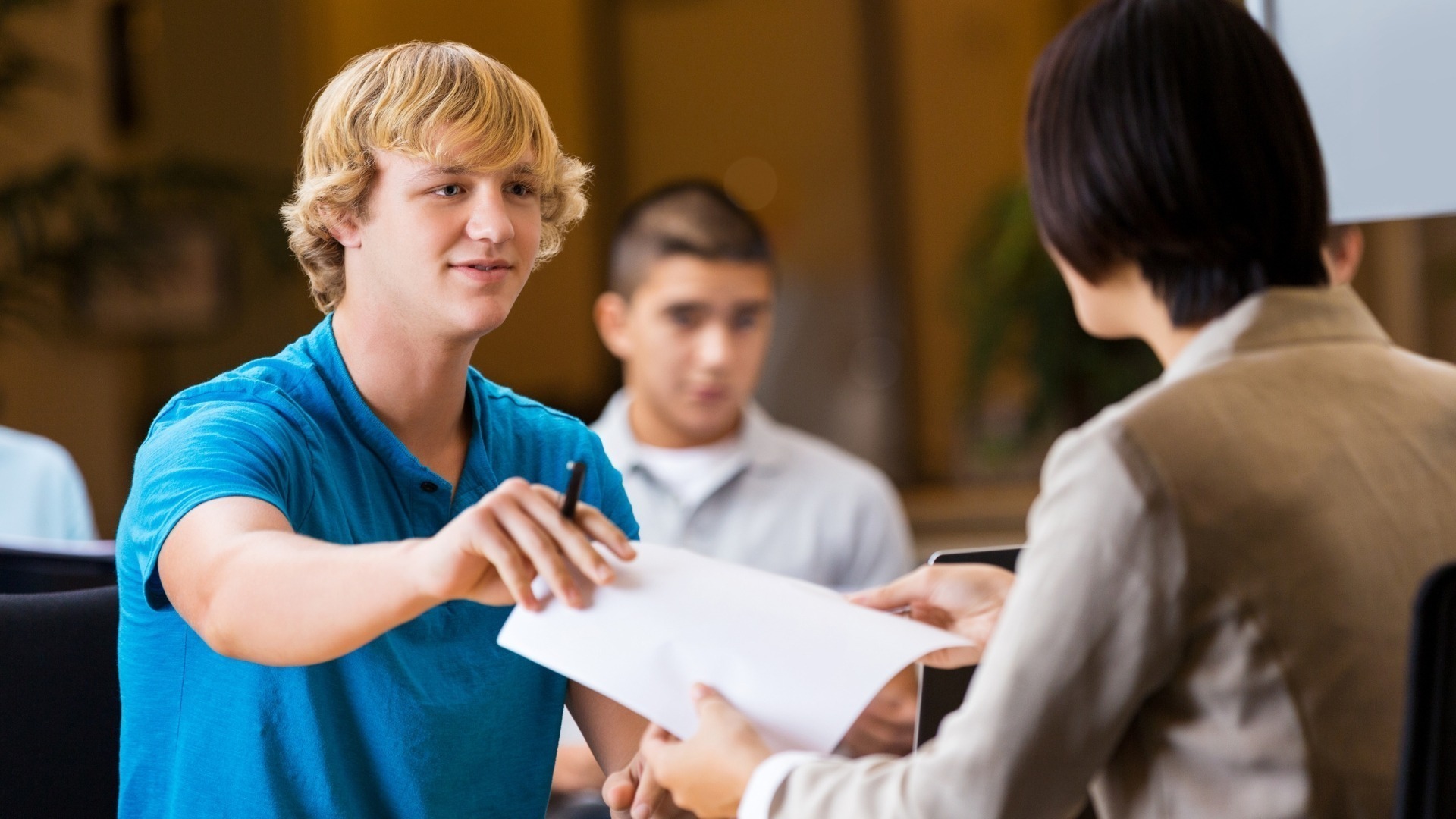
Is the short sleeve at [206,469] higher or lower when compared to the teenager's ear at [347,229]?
lower

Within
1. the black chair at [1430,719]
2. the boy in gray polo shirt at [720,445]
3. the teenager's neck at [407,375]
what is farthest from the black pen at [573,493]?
the boy in gray polo shirt at [720,445]

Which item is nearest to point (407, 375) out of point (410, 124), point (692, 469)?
point (410, 124)

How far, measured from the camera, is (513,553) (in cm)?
98

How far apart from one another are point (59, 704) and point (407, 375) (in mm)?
496

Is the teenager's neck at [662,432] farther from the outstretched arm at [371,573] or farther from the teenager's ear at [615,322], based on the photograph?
the outstretched arm at [371,573]

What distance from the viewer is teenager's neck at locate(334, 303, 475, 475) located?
54.9 inches

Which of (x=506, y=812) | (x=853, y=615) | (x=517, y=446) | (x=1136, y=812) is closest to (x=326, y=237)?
(x=517, y=446)

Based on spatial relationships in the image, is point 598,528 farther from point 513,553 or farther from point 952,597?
point 952,597

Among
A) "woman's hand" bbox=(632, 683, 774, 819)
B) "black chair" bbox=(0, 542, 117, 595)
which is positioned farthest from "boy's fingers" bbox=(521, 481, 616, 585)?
"black chair" bbox=(0, 542, 117, 595)

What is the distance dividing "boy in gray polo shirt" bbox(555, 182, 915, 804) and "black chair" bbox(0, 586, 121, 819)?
145 cm

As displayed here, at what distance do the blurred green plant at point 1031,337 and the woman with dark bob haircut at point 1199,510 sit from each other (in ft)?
10.2

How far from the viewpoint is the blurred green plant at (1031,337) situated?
4059mm

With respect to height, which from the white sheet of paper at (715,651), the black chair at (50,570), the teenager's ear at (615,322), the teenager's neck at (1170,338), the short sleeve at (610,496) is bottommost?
the teenager's ear at (615,322)

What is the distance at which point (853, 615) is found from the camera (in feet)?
3.58
